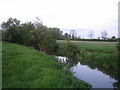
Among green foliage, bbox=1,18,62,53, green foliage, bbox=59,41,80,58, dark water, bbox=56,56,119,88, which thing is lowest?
dark water, bbox=56,56,119,88

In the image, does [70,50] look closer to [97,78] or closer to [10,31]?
[97,78]

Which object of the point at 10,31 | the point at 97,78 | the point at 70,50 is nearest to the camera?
the point at 97,78

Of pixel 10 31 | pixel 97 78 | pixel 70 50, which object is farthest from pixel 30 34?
pixel 97 78

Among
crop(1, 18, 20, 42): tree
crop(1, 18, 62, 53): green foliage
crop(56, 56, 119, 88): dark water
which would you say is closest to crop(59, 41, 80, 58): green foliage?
crop(1, 18, 62, 53): green foliage

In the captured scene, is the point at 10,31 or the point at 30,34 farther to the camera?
the point at 10,31

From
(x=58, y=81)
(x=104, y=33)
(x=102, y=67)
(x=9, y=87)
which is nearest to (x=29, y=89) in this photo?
(x=9, y=87)

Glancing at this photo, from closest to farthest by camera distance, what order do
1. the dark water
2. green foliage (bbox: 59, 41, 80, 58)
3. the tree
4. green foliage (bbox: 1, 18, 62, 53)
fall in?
the dark water, green foliage (bbox: 59, 41, 80, 58), green foliage (bbox: 1, 18, 62, 53), the tree

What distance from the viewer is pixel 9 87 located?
561 centimetres

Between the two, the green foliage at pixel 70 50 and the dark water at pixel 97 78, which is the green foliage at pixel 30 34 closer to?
the green foliage at pixel 70 50

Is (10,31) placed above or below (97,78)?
above

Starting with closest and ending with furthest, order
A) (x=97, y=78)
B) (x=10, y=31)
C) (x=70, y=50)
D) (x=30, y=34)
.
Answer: (x=97, y=78) → (x=70, y=50) → (x=30, y=34) → (x=10, y=31)

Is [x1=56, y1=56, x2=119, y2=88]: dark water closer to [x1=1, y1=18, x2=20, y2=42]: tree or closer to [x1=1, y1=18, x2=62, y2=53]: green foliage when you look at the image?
[x1=1, y1=18, x2=62, y2=53]: green foliage

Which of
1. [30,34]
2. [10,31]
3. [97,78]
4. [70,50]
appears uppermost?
[10,31]

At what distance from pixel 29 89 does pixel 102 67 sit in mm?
9886
